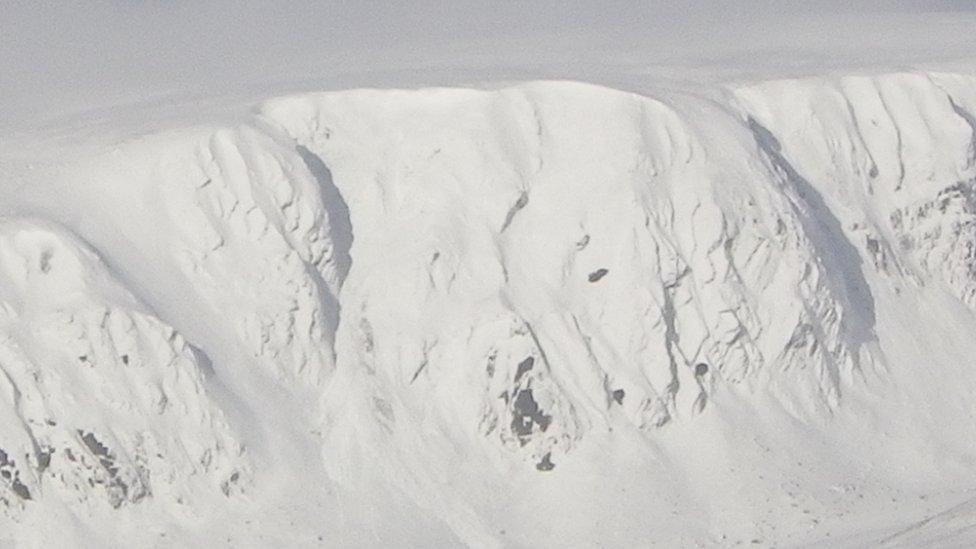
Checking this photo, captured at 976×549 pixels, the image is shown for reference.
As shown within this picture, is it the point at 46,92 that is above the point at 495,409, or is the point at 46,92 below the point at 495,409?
above

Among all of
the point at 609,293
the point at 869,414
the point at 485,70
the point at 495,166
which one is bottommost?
the point at 869,414

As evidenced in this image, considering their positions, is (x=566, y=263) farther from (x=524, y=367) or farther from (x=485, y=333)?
(x=524, y=367)

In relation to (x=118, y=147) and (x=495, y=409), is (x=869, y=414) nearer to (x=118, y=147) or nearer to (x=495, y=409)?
(x=495, y=409)

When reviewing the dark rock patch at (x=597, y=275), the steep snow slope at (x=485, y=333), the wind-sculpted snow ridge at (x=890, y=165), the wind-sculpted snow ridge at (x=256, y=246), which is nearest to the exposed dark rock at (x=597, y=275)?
the dark rock patch at (x=597, y=275)

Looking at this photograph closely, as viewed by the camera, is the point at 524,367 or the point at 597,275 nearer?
the point at 524,367

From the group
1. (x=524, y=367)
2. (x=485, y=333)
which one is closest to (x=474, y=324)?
(x=485, y=333)

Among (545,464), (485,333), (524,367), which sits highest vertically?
(485,333)

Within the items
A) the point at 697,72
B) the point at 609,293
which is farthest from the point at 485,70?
the point at 609,293
